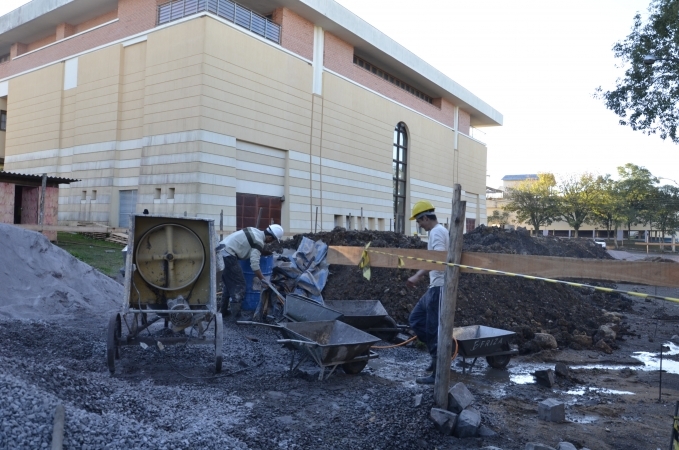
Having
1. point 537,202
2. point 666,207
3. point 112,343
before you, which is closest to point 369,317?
point 112,343

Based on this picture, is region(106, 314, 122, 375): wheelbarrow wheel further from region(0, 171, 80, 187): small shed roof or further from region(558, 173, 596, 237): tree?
region(558, 173, 596, 237): tree

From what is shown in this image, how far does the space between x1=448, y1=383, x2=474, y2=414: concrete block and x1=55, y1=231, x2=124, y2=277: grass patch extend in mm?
11429

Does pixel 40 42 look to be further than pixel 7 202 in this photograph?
Yes

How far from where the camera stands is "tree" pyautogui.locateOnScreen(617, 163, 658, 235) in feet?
158

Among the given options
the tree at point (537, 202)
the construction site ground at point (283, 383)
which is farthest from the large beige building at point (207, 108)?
the tree at point (537, 202)

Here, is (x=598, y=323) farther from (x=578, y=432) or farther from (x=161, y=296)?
(x=161, y=296)

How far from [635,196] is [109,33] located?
44.5 metres

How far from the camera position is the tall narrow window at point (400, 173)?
3494 centimetres

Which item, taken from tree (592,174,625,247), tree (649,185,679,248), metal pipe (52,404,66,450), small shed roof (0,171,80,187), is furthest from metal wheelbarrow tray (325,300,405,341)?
tree (592,174,625,247)

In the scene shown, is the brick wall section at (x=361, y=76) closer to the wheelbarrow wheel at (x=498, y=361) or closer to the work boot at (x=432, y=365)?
the wheelbarrow wheel at (x=498, y=361)

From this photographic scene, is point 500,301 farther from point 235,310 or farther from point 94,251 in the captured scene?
point 94,251

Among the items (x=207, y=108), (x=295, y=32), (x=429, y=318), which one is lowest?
(x=429, y=318)

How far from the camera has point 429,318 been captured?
6.17 metres

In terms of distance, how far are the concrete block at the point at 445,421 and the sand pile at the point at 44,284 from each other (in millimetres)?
6952
